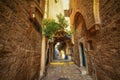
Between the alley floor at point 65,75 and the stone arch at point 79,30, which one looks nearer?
the alley floor at point 65,75

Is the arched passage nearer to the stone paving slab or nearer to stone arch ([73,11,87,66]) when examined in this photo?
stone arch ([73,11,87,66])

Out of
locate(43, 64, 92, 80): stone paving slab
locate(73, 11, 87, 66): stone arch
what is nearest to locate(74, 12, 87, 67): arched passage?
locate(73, 11, 87, 66): stone arch

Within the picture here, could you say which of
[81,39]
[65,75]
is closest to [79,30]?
[81,39]

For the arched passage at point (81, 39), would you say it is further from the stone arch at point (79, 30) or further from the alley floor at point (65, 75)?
the alley floor at point (65, 75)

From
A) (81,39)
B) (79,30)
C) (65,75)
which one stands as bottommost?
(65,75)

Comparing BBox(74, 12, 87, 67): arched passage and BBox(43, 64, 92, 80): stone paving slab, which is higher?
BBox(74, 12, 87, 67): arched passage

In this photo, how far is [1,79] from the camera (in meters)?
1.50

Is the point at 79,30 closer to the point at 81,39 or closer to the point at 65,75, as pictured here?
the point at 81,39

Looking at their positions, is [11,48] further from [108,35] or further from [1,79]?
[108,35]

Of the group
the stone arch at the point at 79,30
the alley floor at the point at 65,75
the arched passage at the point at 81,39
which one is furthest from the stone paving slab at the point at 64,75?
the stone arch at the point at 79,30

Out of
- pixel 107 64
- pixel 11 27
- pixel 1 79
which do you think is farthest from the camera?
pixel 107 64

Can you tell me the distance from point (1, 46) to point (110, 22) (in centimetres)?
318

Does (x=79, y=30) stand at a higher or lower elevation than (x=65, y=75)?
higher

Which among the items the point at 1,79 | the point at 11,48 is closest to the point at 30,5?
the point at 11,48
